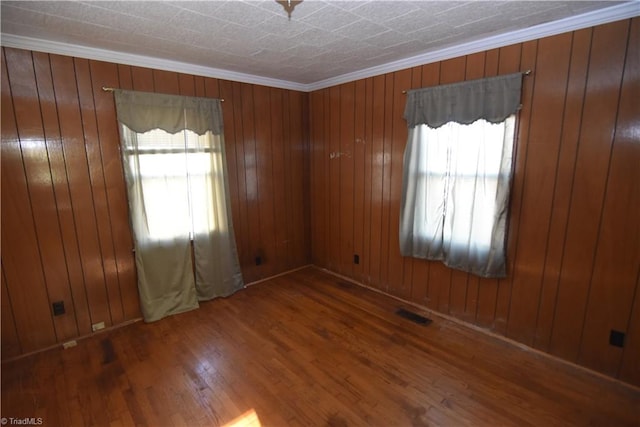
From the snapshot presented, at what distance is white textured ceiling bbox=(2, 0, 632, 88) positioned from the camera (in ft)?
6.11

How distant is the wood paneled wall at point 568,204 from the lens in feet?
6.55

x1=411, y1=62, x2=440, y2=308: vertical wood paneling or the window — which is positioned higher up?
the window

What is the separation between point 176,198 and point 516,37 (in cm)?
322

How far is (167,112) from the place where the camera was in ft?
9.54

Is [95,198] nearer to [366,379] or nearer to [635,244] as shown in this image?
[366,379]

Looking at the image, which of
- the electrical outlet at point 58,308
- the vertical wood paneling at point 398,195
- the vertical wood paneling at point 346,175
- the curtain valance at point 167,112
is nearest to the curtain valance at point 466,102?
the vertical wood paneling at point 398,195

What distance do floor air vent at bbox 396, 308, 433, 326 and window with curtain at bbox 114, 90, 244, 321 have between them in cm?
189

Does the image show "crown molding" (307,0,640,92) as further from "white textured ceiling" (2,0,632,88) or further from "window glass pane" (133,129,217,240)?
"window glass pane" (133,129,217,240)

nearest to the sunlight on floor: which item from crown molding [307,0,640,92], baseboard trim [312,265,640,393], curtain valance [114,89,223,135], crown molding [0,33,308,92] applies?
baseboard trim [312,265,640,393]

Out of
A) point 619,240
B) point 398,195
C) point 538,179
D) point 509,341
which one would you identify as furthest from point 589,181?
point 398,195

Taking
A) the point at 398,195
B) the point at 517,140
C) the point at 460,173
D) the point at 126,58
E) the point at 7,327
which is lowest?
the point at 7,327

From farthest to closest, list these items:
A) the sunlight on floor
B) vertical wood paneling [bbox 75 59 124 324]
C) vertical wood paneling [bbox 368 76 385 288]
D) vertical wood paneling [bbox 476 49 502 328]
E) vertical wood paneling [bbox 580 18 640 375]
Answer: vertical wood paneling [bbox 368 76 385 288] → vertical wood paneling [bbox 476 49 502 328] → vertical wood paneling [bbox 75 59 124 324] → vertical wood paneling [bbox 580 18 640 375] → the sunlight on floor

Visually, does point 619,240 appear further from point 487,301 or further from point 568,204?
point 487,301

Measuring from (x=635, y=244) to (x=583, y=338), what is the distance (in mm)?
762
